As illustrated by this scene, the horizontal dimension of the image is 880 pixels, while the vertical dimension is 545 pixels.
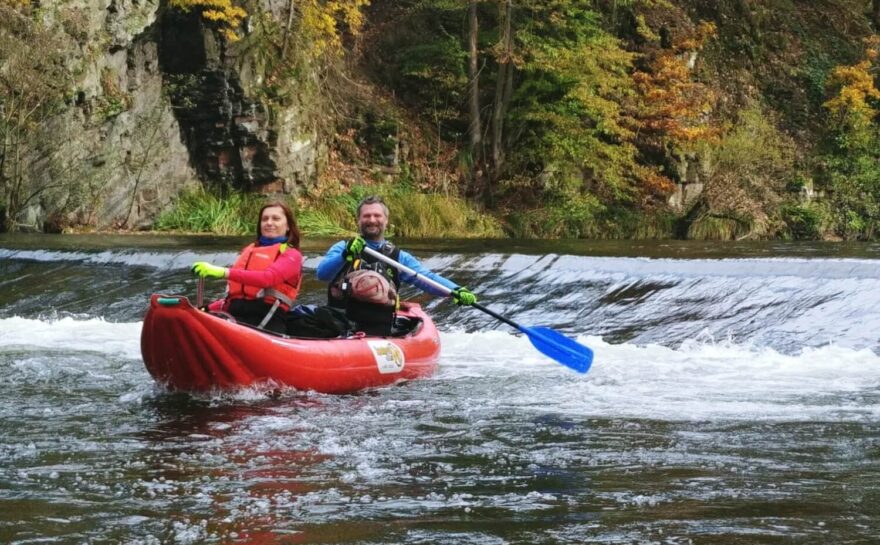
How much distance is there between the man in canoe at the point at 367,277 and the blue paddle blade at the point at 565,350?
526 mm

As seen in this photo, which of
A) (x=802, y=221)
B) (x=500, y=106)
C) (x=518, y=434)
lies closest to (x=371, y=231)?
(x=518, y=434)

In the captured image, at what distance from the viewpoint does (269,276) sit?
573cm

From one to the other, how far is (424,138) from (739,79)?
8.01 meters

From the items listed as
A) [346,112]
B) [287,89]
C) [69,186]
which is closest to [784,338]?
[69,186]

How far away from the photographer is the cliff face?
15.4m

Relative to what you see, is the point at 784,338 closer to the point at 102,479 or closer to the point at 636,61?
the point at 102,479

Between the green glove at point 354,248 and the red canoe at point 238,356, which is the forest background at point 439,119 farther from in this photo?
the red canoe at point 238,356

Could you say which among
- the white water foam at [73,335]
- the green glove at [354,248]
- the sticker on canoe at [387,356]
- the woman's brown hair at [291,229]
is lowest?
the white water foam at [73,335]

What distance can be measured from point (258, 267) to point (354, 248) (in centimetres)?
59

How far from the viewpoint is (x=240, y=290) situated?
233 inches

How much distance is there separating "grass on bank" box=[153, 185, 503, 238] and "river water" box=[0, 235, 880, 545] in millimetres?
8248

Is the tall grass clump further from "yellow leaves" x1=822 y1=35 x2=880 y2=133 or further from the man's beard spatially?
"yellow leaves" x1=822 y1=35 x2=880 y2=133

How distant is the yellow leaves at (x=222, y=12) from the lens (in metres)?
16.5

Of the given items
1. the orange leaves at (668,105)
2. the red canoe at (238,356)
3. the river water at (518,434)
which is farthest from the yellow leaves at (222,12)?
the red canoe at (238,356)
